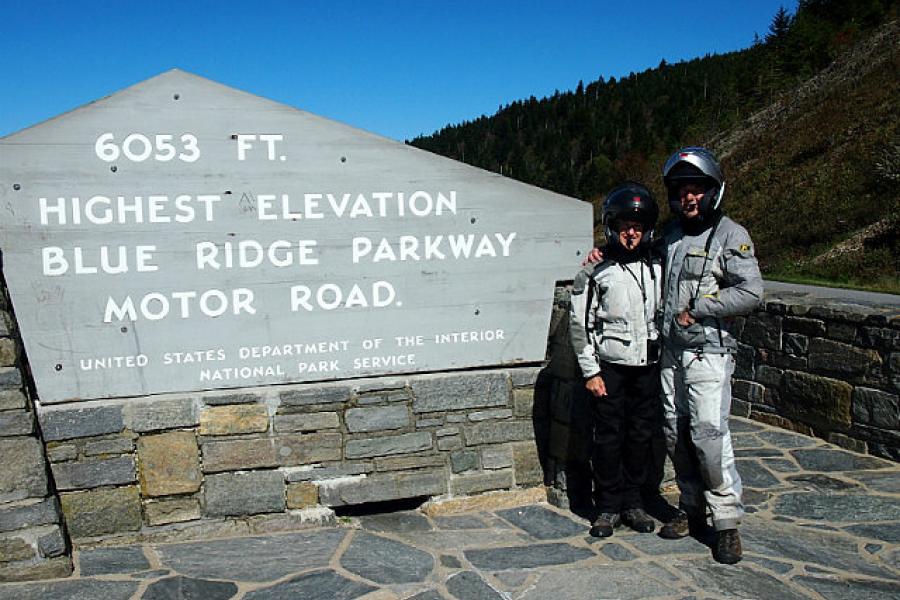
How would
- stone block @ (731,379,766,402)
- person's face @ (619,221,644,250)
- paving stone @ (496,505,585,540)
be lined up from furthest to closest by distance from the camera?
stone block @ (731,379,766,402)
paving stone @ (496,505,585,540)
person's face @ (619,221,644,250)

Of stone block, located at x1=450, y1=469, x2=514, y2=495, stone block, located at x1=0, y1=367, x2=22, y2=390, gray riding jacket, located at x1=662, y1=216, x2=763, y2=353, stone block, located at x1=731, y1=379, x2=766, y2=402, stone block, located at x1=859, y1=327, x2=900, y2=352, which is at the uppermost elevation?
gray riding jacket, located at x1=662, y1=216, x2=763, y2=353

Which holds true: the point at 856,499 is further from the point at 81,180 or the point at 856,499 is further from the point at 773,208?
the point at 773,208

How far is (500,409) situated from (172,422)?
1802mm

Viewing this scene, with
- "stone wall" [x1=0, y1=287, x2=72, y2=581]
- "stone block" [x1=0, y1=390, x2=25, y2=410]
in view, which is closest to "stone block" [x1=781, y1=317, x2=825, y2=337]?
"stone wall" [x1=0, y1=287, x2=72, y2=581]

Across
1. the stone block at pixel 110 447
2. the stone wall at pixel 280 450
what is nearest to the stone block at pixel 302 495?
the stone wall at pixel 280 450

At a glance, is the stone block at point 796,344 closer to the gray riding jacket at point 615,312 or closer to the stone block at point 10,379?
the gray riding jacket at point 615,312

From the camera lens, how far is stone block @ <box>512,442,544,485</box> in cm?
464

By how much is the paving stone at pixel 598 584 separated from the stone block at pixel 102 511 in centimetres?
204

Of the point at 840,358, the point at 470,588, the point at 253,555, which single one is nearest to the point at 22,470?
the point at 253,555

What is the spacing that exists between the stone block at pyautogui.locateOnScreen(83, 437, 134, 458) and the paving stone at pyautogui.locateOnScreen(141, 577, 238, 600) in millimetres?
725

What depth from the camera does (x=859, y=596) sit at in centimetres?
344

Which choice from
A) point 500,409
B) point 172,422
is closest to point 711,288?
point 500,409

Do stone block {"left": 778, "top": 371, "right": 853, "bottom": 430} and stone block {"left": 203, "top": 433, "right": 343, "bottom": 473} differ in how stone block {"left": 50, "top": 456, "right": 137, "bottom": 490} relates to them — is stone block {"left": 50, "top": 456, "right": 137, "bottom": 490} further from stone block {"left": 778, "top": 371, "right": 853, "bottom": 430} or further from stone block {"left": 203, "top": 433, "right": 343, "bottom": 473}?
stone block {"left": 778, "top": 371, "right": 853, "bottom": 430}

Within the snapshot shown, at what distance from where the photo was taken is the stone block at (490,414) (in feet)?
14.9
